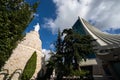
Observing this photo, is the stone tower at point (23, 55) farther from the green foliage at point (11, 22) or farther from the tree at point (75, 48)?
the tree at point (75, 48)

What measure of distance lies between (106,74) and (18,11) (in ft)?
69.9

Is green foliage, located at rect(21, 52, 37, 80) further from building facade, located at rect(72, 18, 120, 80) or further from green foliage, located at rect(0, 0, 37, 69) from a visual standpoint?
building facade, located at rect(72, 18, 120, 80)

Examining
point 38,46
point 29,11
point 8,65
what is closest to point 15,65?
point 8,65

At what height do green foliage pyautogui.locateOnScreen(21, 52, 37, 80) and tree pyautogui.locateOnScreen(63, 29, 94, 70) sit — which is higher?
tree pyautogui.locateOnScreen(63, 29, 94, 70)

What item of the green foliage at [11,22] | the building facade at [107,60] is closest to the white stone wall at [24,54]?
the green foliage at [11,22]

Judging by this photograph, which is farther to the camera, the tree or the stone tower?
the tree

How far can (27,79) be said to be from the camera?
923 inches

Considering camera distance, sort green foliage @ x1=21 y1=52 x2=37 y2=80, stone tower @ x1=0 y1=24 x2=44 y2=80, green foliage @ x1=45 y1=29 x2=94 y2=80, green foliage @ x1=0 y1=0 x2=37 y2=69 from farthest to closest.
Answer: green foliage @ x1=45 y1=29 x2=94 y2=80
green foliage @ x1=21 y1=52 x2=37 y2=80
stone tower @ x1=0 y1=24 x2=44 y2=80
green foliage @ x1=0 y1=0 x2=37 y2=69

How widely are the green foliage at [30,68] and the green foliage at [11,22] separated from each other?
210 inches

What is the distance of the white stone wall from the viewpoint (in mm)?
22438

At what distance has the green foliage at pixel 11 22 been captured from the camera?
1720 cm

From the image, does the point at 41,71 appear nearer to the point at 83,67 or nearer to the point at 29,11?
the point at 29,11

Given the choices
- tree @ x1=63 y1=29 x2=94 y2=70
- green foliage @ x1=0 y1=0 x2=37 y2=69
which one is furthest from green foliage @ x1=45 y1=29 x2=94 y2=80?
green foliage @ x1=0 y1=0 x2=37 y2=69

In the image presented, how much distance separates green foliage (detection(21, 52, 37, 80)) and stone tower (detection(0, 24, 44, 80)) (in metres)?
0.43
